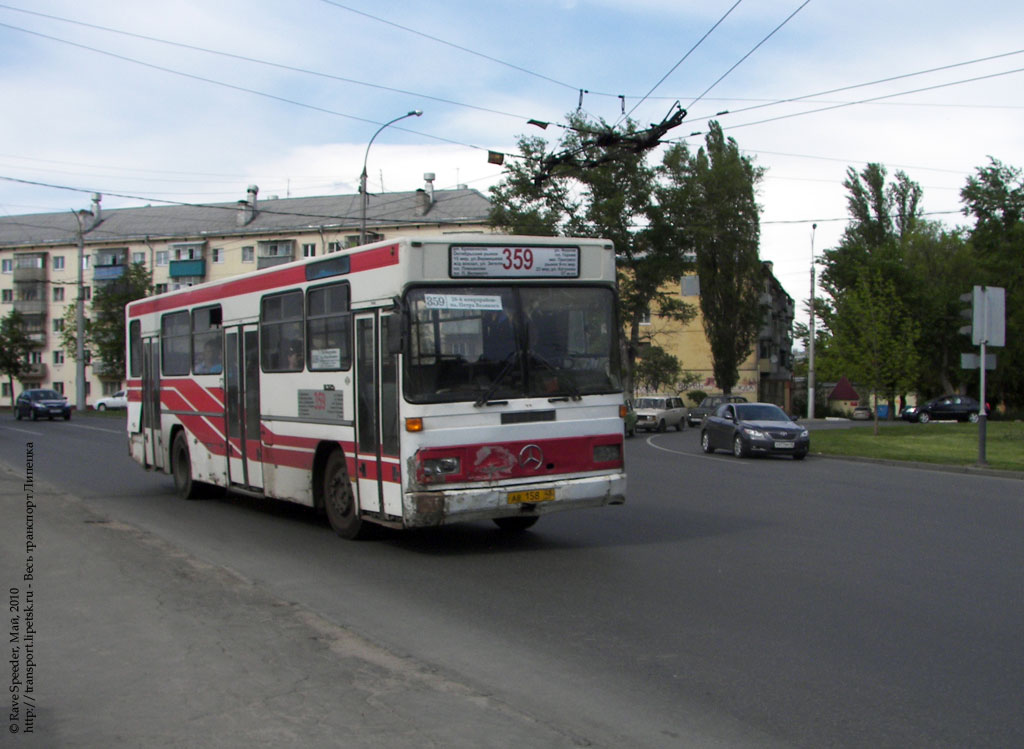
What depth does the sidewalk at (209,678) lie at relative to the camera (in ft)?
15.3

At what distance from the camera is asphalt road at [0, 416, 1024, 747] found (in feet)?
16.6

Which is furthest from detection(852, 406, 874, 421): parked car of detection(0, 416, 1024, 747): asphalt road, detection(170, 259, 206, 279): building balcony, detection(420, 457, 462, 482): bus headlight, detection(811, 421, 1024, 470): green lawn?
detection(420, 457, 462, 482): bus headlight

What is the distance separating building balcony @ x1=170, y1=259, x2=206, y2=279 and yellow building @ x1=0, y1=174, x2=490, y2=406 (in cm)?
8

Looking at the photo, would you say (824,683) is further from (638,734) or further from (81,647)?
(81,647)

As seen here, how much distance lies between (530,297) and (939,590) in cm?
431

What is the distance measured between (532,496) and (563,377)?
1.17 m

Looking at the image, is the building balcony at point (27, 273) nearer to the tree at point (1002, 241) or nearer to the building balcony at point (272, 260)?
the building balcony at point (272, 260)

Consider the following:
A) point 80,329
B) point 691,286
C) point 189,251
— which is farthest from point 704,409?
point 189,251

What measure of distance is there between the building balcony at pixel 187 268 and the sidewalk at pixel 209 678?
7598 centimetres

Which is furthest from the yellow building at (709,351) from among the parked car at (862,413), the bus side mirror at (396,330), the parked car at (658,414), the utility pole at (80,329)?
the bus side mirror at (396,330)

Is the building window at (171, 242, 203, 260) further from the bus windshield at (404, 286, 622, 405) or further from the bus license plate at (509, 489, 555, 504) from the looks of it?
the bus license plate at (509, 489, 555, 504)

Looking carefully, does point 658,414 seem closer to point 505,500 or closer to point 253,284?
point 253,284

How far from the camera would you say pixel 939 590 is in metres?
8.01

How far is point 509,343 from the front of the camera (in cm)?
972
